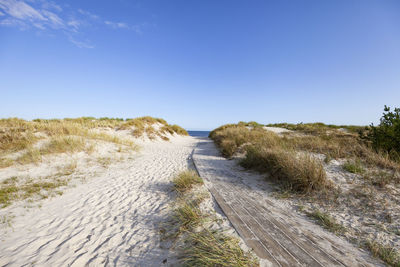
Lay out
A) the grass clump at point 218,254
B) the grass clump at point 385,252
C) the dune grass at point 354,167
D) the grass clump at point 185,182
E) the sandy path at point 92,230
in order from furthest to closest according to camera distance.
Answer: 1. the grass clump at point 185,182
2. the dune grass at point 354,167
3. the sandy path at point 92,230
4. the grass clump at point 385,252
5. the grass clump at point 218,254

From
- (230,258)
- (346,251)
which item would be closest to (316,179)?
(346,251)

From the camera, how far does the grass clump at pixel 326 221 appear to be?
253 cm

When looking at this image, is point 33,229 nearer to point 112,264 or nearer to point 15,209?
point 15,209

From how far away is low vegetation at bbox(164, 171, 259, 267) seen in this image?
70.2 inches

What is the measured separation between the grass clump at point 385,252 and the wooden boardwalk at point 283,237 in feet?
0.39

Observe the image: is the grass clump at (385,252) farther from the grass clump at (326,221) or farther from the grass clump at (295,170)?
the grass clump at (295,170)

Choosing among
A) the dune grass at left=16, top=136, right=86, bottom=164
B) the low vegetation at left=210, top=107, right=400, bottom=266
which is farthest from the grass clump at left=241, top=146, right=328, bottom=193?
the dune grass at left=16, top=136, right=86, bottom=164

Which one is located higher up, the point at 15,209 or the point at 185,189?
the point at 185,189

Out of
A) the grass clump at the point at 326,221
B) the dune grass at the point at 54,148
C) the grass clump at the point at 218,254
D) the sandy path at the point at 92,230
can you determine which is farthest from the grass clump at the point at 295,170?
the dune grass at the point at 54,148

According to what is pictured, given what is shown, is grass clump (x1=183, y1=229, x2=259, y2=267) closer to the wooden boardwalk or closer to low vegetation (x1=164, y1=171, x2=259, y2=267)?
low vegetation (x1=164, y1=171, x2=259, y2=267)

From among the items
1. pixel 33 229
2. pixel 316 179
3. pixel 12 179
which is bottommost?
pixel 33 229

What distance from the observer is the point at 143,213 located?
3.56 metres

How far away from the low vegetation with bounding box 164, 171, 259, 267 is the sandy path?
0.39m

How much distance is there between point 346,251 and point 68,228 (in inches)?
190
